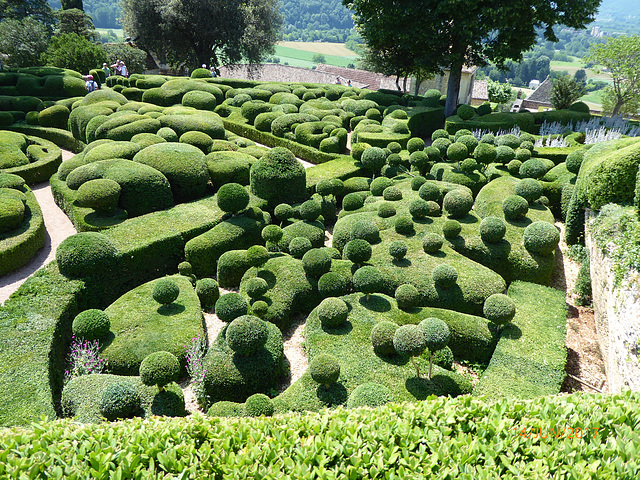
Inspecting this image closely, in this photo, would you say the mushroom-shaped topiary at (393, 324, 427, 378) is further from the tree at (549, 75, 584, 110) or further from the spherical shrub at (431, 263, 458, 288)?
the tree at (549, 75, 584, 110)

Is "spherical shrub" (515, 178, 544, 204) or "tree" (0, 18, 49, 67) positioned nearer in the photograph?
"spherical shrub" (515, 178, 544, 204)

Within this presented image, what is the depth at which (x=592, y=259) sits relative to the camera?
39.4 ft

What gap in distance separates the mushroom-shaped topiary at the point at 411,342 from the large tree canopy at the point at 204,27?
40248mm

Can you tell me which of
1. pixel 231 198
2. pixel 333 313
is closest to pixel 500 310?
pixel 333 313

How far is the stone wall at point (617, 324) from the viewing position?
8.01 meters

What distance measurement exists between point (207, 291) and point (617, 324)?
1048cm

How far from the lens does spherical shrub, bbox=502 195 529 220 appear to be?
46.5 ft

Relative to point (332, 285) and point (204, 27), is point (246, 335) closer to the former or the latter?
point (332, 285)

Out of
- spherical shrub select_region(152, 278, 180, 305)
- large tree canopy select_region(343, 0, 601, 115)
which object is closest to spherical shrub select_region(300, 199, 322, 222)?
spherical shrub select_region(152, 278, 180, 305)

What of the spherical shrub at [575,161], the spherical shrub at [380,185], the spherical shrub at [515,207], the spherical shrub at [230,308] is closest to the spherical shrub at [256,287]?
the spherical shrub at [230,308]

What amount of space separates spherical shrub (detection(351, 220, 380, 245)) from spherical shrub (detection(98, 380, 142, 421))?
8.07m

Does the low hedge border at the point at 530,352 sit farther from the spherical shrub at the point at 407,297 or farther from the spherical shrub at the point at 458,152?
the spherical shrub at the point at 458,152

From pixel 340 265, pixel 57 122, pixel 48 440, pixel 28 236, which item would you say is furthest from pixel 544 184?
pixel 57 122

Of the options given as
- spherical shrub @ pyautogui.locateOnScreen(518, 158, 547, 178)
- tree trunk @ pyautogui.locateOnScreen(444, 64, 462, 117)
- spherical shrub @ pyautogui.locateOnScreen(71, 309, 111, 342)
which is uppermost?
tree trunk @ pyautogui.locateOnScreen(444, 64, 462, 117)
